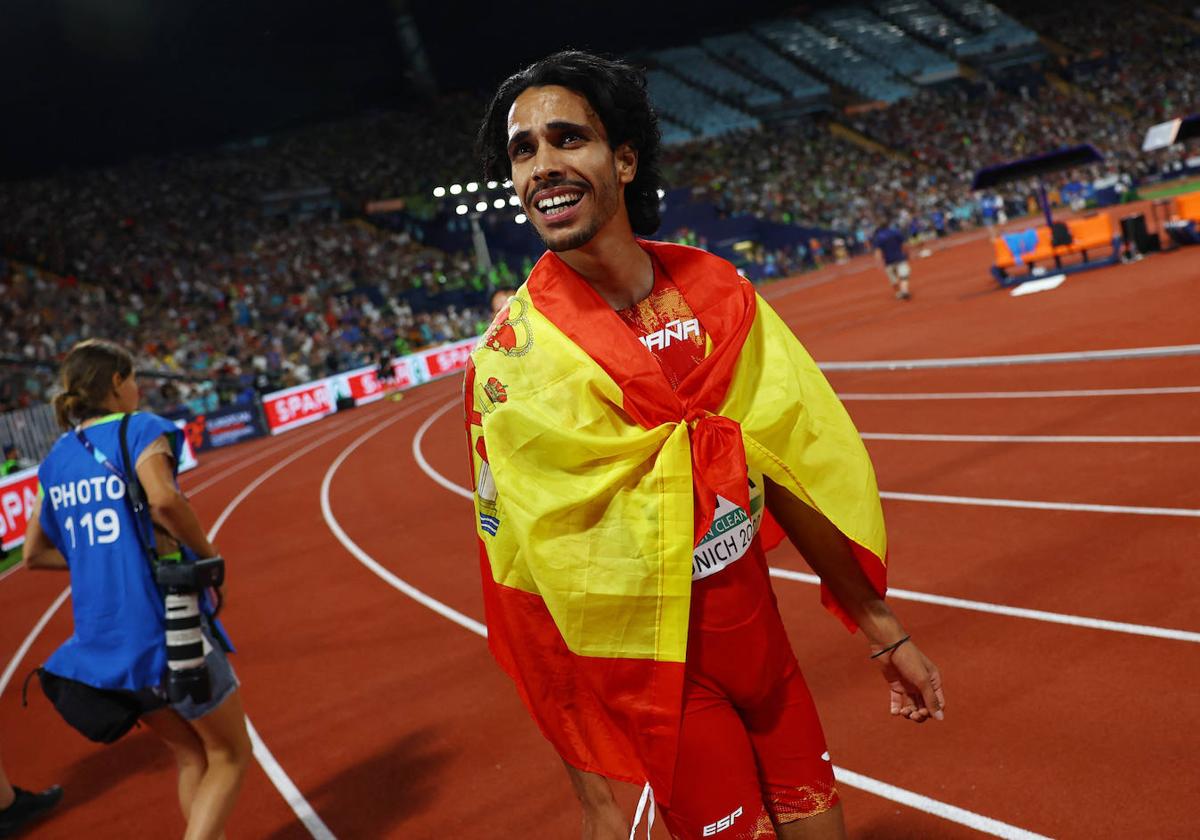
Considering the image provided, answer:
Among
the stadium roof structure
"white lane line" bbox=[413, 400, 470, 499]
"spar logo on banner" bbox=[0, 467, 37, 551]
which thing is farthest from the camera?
the stadium roof structure

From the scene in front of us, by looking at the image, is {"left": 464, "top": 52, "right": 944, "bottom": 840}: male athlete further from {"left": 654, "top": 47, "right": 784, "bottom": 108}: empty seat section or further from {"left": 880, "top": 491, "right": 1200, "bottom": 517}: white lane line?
{"left": 654, "top": 47, "right": 784, "bottom": 108}: empty seat section

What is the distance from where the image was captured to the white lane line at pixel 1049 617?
431cm

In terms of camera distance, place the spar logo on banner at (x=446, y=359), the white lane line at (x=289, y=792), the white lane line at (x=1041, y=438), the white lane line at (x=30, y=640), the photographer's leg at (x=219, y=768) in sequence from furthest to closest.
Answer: the spar logo on banner at (x=446, y=359), the white lane line at (x=30, y=640), the white lane line at (x=1041, y=438), the white lane line at (x=289, y=792), the photographer's leg at (x=219, y=768)

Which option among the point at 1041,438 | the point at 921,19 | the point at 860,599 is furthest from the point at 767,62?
the point at 860,599

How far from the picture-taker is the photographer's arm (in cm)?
320

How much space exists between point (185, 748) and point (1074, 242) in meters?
18.7

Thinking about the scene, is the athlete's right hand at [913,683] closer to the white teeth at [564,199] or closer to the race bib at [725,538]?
the race bib at [725,538]

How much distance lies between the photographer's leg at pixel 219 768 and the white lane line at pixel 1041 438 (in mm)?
6766

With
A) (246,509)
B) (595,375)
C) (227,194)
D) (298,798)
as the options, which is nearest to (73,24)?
(227,194)

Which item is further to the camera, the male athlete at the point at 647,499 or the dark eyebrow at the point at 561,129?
the dark eyebrow at the point at 561,129

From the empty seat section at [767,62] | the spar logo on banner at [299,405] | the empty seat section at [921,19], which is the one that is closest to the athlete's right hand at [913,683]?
the spar logo on banner at [299,405]

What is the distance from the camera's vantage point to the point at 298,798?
194 inches

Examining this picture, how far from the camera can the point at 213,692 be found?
331 cm

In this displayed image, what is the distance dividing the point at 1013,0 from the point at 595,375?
69.1 metres
